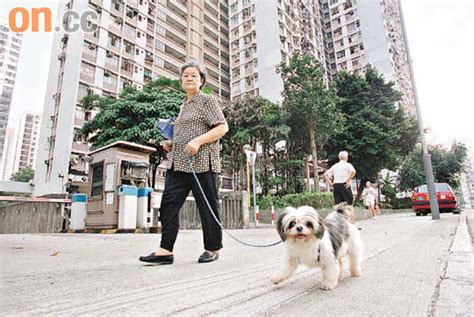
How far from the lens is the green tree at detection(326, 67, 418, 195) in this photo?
2192 centimetres

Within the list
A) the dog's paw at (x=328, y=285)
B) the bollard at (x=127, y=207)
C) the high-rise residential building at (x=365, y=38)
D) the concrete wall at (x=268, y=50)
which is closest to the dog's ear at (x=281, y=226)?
the dog's paw at (x=328, y=285)

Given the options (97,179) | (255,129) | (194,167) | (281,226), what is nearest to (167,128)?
(194,167)

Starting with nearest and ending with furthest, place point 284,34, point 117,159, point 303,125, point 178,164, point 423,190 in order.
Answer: point 178,164 < point 117,159 < point 423,190 < point 303,125 < point 284,34

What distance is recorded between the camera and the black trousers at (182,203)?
2740 mm

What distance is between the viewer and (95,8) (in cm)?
3017

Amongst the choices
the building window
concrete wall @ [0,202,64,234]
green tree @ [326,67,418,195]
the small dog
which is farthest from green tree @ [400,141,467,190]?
the small dog

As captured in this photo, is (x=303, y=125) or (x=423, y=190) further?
(x=303, y=125)

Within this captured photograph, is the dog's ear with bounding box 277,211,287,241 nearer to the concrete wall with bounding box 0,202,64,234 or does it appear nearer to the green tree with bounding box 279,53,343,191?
the concrete wall with bounding box 0,202,64,234

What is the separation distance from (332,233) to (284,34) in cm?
4313

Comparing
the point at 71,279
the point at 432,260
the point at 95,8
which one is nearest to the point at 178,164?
the point at 71,279

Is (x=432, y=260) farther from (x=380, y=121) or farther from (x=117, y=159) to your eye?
(x=380, y=121)

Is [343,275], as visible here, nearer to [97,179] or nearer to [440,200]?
[97,179]

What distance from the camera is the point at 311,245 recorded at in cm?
187

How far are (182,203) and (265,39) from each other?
138 feet
